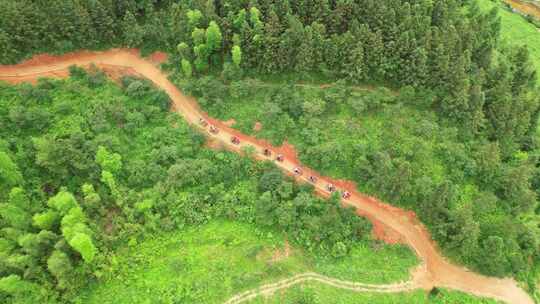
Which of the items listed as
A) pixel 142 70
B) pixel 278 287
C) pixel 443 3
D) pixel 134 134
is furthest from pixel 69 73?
pixel 443 3

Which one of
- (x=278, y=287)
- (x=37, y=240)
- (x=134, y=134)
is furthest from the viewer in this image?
(x=134, y=134)

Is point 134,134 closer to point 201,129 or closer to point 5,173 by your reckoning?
point 201,129

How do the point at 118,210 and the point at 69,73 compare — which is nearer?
the point at 118,210

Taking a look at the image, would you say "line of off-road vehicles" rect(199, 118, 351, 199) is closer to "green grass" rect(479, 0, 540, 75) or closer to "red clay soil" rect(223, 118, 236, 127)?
"red clay soil" rect(223, 118, 236, 127)

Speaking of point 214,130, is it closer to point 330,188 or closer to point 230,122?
point 230,122

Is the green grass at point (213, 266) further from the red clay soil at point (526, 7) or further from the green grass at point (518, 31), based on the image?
the red clay soil at point (526, 7)

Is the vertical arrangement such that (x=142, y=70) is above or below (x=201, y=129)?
above

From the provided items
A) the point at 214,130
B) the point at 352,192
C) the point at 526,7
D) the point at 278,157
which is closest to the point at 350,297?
the point at 352,192
